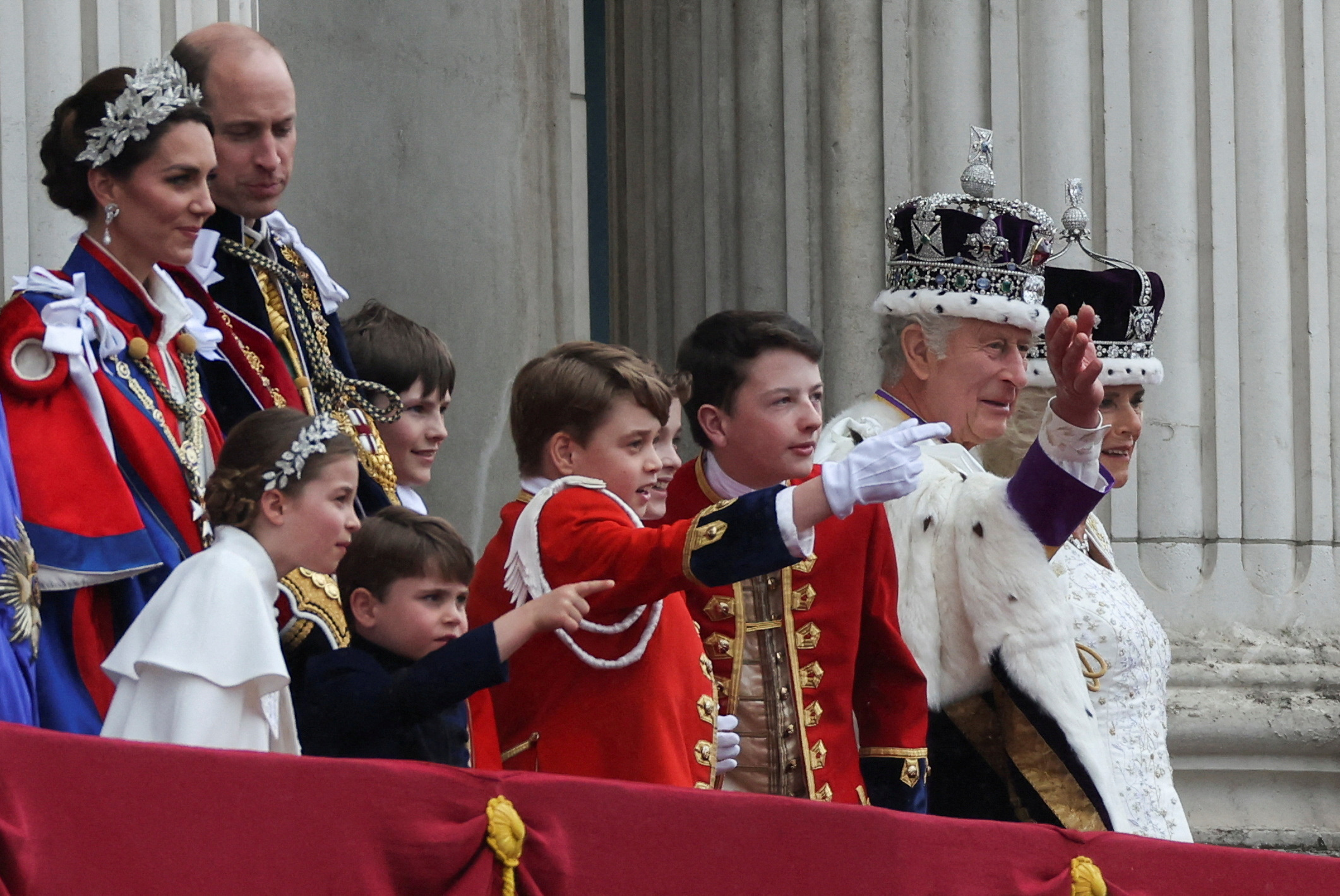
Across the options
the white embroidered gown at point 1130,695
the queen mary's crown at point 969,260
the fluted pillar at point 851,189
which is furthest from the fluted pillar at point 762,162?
the white embroidered gown at point 1130,695

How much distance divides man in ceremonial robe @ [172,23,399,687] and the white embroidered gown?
1.41m

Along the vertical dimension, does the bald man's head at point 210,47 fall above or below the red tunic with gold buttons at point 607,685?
above

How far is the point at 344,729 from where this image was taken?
3014 mm

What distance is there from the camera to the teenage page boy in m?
3.70

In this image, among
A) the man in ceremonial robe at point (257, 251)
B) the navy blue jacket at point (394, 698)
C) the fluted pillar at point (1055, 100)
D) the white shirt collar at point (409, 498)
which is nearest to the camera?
the navy blue jacket at point (394, 698)

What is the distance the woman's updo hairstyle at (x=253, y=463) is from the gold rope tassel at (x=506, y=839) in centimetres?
61

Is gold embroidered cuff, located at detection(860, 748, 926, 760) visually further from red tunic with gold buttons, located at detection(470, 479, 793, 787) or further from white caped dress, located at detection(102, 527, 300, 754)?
white caped dress, located at detection(102, 527, 300, 754)

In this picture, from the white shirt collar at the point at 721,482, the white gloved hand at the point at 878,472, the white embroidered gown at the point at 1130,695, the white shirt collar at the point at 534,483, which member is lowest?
the white embroidered gown at the point at 1130,695

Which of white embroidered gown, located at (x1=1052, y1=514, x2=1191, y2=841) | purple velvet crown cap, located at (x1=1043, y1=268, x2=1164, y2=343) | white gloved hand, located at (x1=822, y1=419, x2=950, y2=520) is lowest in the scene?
white embroidered gown, located at (x1=1052, y1=514, x2=1191, y2=841)

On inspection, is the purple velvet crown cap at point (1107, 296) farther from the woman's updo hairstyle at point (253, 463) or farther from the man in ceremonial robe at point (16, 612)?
the man in ceremonial robe at point (16, 612)

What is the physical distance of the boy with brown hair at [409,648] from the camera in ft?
9.71

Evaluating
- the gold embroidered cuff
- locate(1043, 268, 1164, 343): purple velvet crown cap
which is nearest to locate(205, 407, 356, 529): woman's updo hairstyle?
the gold embroidered cuff

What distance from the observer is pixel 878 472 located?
2.99 meters

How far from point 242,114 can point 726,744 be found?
1284mm
